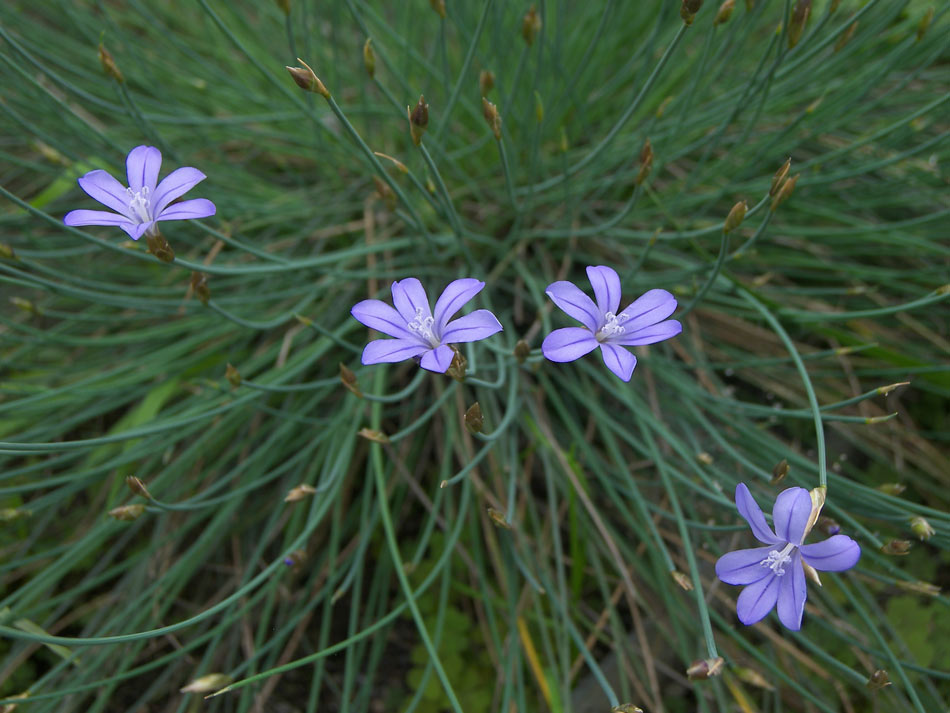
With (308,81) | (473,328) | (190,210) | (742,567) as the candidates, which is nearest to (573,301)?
(473,328)

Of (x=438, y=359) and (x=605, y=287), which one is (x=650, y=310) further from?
(x=438, y=359)

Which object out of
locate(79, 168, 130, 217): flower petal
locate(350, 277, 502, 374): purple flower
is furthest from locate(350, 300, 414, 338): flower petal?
locate(79, 168, 130, 217): flower petal

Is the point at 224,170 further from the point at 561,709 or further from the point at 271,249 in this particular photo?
the point at 561,709

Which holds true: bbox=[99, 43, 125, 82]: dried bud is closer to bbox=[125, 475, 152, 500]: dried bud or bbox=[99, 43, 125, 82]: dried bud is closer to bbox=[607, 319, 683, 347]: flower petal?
bbox=[125, 475, 152, 500]: dried bud

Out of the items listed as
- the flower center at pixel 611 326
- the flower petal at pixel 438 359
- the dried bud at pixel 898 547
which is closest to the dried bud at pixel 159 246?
the flower petal at pixel 438 359

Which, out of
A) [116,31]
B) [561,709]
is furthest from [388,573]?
[116,31]

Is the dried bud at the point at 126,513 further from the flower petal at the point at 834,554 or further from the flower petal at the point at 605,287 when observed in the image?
the flower petal at the point at 834,554
